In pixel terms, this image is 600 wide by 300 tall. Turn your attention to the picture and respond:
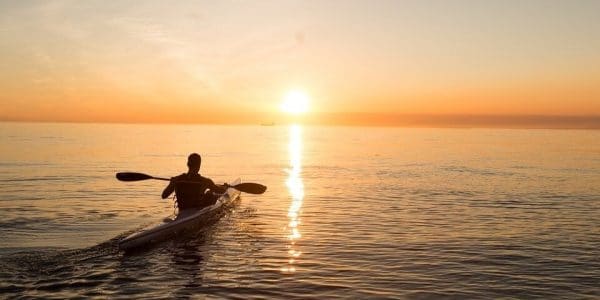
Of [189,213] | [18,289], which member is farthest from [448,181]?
[18,289]

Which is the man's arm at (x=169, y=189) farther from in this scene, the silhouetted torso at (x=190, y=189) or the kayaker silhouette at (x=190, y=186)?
the silhouetted torso at (x=190, y=189)

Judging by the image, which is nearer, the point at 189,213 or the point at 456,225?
the point at 189,213

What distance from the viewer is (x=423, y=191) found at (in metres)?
28.4

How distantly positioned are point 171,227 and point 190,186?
1871 mm

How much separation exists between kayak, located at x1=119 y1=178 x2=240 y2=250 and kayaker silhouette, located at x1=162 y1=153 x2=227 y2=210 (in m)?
0.31

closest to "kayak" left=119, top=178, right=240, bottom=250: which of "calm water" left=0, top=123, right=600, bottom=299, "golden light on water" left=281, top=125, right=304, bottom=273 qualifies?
"calm water" left=0, top=123, right=600, bottom=299

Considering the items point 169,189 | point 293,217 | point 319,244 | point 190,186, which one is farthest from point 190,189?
point 293,217

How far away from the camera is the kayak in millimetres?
13461

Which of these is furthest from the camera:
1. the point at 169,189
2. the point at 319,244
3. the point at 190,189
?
the point at 190,189

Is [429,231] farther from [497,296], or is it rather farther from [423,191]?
[423,191]

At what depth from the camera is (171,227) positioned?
15109 millimetres

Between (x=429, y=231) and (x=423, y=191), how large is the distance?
38.2 ft

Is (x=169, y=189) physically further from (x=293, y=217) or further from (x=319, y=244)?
(x=293, y=217)

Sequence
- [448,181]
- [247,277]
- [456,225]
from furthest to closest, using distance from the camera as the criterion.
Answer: [448,181]
[456,225]
[247,277]
